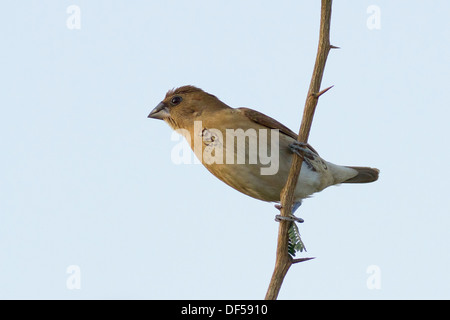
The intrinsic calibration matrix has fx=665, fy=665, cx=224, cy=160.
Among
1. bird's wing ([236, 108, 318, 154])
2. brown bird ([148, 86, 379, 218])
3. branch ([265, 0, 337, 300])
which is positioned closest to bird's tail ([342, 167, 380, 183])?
brown bird ([148, 86, 379, 218])

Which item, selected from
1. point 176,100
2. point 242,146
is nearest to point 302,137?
point 242,146

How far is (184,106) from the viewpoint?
24.2 ft

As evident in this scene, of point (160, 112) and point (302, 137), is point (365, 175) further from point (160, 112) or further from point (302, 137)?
point (302, 137)

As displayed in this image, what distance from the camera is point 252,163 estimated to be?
653 cm

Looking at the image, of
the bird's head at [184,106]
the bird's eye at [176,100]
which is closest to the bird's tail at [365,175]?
the bird's head at [184,106]

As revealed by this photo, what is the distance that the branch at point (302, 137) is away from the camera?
4.52m

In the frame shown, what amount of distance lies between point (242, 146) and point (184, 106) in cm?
114

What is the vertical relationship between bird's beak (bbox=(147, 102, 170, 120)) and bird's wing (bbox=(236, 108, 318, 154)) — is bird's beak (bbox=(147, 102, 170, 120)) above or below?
above

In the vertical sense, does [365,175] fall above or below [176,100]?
below

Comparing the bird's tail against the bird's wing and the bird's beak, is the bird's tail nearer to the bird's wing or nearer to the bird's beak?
the bird's wing

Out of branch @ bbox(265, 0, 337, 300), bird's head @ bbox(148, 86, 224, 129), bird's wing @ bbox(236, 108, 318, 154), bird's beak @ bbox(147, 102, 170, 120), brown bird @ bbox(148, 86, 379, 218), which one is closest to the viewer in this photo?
branch @ bbox(265, 0, 337, 300)

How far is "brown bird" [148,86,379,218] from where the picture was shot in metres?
6.58

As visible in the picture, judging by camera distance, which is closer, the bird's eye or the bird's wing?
the bird's wing

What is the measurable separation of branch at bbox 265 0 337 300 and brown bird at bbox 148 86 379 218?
122cm
